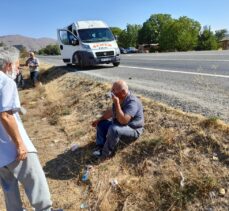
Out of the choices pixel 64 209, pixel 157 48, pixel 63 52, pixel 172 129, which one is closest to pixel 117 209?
pixel 64 209

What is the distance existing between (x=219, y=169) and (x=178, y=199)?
0.61 m

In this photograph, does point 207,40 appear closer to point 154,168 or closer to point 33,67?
point 33,67

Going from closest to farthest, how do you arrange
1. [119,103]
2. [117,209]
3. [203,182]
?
[203,182], [117,209], [119,103]

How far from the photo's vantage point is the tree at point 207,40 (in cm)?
6525

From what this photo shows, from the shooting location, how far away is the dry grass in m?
4.18


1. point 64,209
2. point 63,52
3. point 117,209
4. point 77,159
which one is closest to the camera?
point 117,209

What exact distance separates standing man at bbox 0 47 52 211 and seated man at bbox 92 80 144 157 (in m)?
1.82

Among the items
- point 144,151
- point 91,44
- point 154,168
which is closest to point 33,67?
point 91,44

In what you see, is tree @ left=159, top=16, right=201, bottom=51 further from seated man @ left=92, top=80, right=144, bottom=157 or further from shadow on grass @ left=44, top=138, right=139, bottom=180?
seated man @ left=92, top=80, right=144, bottom=157

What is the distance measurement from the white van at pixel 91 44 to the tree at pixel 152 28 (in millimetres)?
71648

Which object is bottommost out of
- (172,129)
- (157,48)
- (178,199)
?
(157,48)

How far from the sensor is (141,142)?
542 cm

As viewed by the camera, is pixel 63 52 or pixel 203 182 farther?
pixel 63 52

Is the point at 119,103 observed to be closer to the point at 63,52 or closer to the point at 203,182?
the point at 203,182
